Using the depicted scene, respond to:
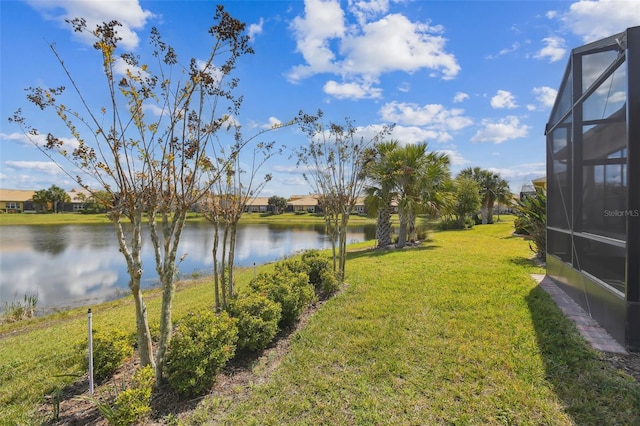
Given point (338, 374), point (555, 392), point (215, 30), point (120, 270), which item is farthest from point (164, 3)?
point (120, 270)

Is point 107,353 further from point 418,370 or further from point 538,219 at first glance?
point 538,219

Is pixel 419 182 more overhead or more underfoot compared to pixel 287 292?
more overhead

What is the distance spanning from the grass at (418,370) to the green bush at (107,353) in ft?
1.68

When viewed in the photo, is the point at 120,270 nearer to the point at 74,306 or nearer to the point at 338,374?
the point at 74,306

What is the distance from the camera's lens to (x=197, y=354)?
8.97 feet

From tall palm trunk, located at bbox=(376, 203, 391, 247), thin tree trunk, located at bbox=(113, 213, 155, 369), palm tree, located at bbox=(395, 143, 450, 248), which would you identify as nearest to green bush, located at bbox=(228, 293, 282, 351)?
thin tree trunk, located at bbox=(113, 213, 155, 369)

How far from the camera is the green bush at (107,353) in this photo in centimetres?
304

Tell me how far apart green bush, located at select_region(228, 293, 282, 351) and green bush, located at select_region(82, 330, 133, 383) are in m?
1.15

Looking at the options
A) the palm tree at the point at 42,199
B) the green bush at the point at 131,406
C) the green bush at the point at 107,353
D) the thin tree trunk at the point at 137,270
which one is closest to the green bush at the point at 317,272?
the green bush at the point at 107,353

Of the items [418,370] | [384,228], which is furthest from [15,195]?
[418,370]

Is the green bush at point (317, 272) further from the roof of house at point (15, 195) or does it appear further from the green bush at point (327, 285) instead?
the roof of house at point (15, 195)

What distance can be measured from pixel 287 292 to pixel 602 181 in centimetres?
468

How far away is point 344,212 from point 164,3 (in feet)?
15.8

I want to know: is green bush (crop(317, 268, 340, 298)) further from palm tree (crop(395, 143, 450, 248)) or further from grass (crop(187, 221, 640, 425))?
palm tree (crop(395, 143, 450, 248))
